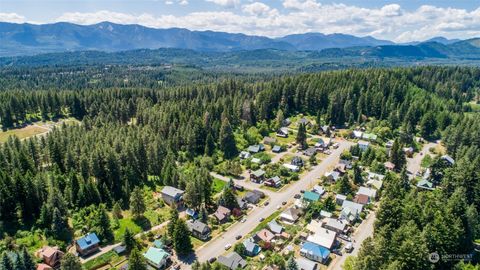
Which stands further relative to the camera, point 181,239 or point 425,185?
point 425,185

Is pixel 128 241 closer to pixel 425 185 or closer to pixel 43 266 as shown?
pixel 43 266

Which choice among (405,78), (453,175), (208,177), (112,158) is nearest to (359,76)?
(405,78)

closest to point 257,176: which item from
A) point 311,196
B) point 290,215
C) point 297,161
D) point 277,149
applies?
point 297,161

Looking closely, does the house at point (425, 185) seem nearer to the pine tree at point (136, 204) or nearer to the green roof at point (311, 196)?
the green roof at point (311, 196)

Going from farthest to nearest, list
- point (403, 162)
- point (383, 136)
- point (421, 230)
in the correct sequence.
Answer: point (383, 136)
point (403, 162)
point (421, 230)

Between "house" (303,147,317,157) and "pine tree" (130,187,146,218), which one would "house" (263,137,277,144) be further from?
"pine tree" (130,187,146,218)

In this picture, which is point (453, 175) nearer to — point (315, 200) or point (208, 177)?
point (315, 200)
